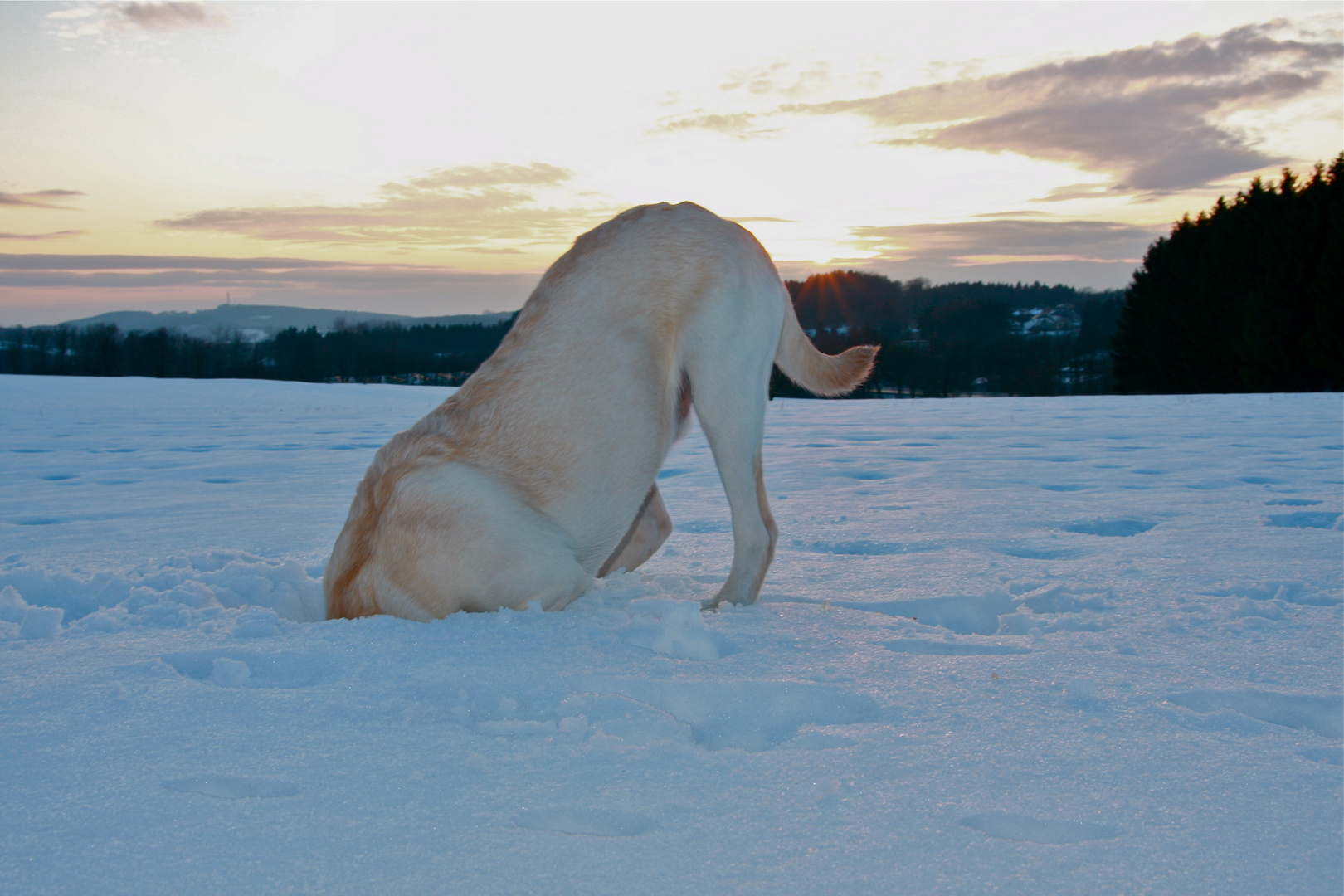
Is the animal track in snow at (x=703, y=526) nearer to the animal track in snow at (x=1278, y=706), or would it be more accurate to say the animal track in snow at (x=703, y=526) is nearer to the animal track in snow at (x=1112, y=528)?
the animal track in snow at (x=1112, y=528)

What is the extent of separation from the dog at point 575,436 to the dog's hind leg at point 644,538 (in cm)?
51

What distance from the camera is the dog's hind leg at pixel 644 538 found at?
12.1 ft

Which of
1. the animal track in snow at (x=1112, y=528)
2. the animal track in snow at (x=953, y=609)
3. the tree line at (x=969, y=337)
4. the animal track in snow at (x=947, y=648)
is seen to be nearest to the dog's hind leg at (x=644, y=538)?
the animal track in snow at (x=953, y=609)

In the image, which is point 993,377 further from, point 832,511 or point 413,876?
point 413,876

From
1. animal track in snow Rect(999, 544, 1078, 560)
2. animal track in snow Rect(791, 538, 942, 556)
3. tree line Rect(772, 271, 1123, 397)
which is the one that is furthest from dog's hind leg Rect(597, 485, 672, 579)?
tree line Rect(772, 271, 1123, 397)

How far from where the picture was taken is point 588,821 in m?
1.55

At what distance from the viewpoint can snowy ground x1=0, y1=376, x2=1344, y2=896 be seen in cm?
140

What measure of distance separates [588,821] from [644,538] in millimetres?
2239

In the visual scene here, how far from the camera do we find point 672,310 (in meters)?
3.04

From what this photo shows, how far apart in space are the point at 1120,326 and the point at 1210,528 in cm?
5018

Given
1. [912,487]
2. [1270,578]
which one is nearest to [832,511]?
[912,487]

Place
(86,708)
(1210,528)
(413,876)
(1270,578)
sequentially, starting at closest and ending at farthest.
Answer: (413,876) < (86,708) < (1270,578) < (1210,528)

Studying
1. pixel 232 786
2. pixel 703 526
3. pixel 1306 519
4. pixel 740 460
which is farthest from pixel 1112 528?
pixel 232 786

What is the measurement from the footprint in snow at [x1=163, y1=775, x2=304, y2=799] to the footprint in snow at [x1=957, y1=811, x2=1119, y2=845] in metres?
1.38
